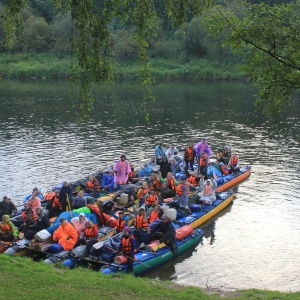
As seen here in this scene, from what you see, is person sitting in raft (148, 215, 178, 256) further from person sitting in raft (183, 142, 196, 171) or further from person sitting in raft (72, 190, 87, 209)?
person sitting in raft (183, 142, 196, 171)

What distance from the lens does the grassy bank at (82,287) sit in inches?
491

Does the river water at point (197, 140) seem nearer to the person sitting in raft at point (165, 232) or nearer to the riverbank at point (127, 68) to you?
the person sitting in raft at point (165, 232)

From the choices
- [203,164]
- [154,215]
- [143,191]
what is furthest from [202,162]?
[154,215]

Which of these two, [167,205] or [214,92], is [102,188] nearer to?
[167,205]

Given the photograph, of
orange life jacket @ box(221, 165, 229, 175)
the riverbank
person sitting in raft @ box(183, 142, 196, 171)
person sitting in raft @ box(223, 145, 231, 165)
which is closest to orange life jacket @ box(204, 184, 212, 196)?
person sitting in raft @ box(183, 142, 196, 171)

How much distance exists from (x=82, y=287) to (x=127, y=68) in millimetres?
76107

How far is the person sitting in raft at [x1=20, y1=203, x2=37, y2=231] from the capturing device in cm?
1994

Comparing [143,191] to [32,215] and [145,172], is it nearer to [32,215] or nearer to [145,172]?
[145,172]

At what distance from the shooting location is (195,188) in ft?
85.3

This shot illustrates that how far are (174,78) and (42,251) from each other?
231 feet

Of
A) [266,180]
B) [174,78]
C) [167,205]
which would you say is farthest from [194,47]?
[167,205]

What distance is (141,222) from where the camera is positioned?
19547 millimetres

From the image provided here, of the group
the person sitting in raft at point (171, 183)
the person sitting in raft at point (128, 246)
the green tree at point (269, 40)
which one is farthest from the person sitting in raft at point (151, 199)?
the green tree at point (269, 40)

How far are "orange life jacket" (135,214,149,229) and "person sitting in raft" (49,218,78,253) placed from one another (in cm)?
237
